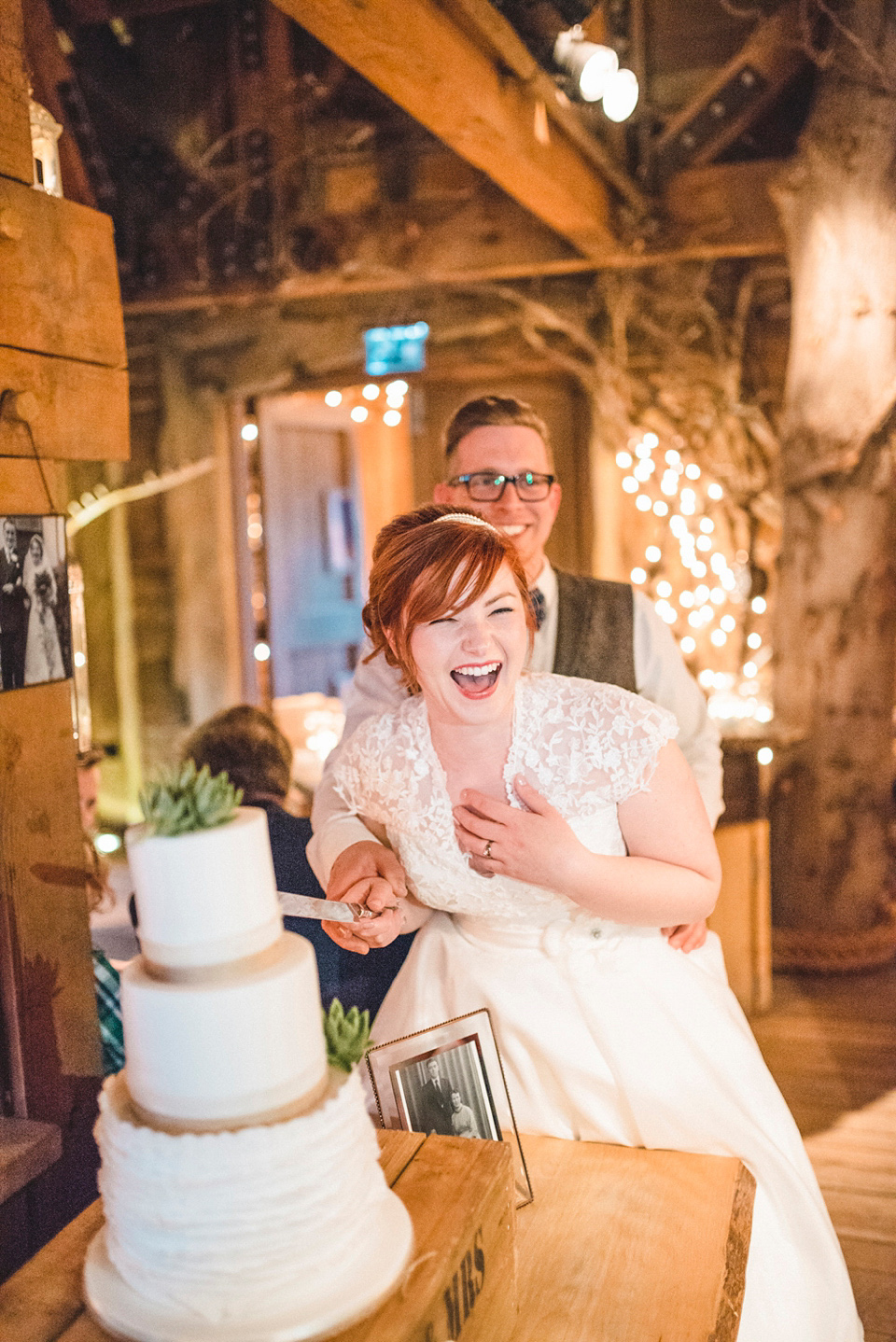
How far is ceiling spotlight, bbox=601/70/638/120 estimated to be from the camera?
119 inches

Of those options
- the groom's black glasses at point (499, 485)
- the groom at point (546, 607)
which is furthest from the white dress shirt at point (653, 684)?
the groom's black glasses at point (499, 485)

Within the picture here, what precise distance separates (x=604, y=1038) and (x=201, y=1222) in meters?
0.87

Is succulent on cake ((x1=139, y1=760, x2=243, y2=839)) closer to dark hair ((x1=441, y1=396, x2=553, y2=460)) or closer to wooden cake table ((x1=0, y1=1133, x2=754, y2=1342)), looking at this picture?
wooden cake table ((x1=0, y1=1133, x2=754, y2=1342))

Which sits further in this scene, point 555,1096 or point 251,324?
point 251,324

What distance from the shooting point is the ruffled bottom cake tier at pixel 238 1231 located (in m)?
1.01

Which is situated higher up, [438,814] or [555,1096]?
[438,814]

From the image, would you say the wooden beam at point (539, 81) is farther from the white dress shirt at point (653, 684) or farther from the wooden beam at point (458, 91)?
the white dress shirt at point (653, 684)

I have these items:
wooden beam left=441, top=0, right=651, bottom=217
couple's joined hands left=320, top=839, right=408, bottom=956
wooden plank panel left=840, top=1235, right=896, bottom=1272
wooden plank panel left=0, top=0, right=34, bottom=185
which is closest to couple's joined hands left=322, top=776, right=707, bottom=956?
couple's joined hands left=320, top=839, right=408, bottom=956

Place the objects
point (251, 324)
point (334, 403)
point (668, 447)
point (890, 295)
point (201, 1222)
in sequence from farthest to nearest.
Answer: point (334, 403) → point (251, 324) → point (668, 447) → point (890, 295) → point (201, 1222)

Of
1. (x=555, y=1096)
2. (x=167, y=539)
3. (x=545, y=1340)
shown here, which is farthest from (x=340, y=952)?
(x=167, y=539)

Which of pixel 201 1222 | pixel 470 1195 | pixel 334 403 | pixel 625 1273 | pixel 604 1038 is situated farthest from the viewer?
pixel 334 403

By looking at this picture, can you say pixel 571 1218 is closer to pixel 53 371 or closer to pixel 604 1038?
pixel 604 1038

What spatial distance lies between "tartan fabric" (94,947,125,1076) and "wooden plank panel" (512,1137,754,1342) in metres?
0.97

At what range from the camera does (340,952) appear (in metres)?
2.33
